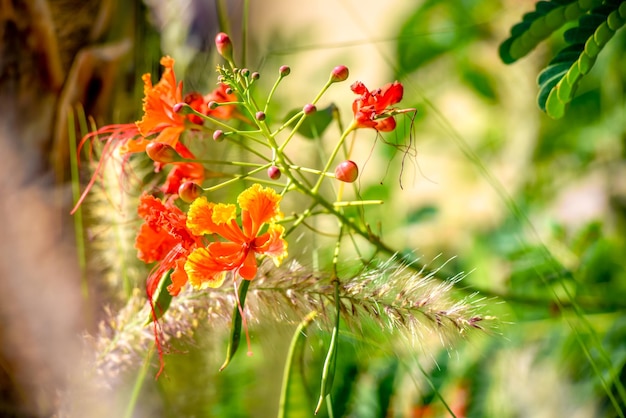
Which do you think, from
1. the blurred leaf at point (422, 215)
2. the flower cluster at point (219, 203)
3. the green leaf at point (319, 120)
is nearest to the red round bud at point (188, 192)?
the flower cluster at point (219, 203)

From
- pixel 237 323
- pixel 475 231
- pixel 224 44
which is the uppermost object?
pixel 224 44

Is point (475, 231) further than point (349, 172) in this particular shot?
Yes

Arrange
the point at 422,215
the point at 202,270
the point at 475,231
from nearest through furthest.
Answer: the point at 202,270
the point at 422,215
the point at 475,231

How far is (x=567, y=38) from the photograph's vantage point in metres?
0.35

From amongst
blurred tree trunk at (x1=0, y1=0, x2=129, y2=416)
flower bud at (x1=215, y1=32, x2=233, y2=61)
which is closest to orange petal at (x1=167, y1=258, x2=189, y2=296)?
flower bud at (x1=215, y1=32, x2=233, y2=61)

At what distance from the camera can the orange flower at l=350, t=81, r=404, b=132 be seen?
11.8 inches

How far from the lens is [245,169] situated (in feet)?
1.65

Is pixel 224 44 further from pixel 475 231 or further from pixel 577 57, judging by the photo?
pixel 475 231

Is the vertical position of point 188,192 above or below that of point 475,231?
above

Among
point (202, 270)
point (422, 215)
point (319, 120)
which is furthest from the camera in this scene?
point (422, 215)

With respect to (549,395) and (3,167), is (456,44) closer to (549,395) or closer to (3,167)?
(549,395)

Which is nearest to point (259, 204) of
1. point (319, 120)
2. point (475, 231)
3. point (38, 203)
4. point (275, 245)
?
point (275, 245)

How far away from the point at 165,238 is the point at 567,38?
0.23 m

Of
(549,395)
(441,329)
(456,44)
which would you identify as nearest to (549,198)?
(456,44)
